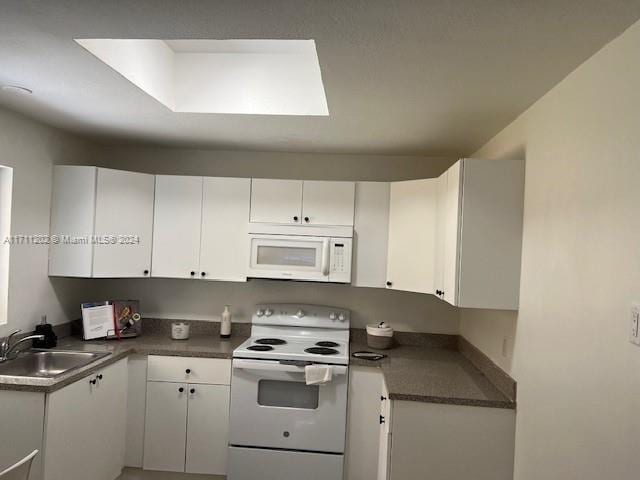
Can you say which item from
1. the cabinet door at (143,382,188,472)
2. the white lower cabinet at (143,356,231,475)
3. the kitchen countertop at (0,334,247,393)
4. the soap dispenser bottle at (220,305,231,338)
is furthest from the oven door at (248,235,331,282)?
the cabinet door at (143,382,188,472)

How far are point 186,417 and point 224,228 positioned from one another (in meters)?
1.31

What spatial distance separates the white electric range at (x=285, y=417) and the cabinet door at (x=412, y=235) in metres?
0.67

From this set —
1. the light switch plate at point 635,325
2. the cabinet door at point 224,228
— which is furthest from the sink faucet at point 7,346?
the light switch plate at point 635,325

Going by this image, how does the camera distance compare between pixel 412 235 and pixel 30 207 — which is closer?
pixel 30 207

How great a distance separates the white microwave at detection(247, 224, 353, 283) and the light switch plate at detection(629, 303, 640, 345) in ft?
6.87

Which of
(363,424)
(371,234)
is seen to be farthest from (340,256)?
(363,424)

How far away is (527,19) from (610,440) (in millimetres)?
1273

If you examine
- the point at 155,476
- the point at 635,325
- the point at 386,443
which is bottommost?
the point at 155,476

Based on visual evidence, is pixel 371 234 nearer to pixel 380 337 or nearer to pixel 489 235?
pixel 380 337

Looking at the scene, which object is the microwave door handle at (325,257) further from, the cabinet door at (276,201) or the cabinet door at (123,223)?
the cabinet door at (123,223)

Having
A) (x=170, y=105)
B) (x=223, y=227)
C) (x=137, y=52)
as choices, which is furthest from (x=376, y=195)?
(x=137, y=52)

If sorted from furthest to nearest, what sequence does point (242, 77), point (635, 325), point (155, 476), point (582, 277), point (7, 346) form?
point (155, 476) < point (7, 346) < point (242, 77) < point (582, 277) < point (635, 325)

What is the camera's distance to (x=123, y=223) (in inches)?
130

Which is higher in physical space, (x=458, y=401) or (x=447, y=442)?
(x=458, y=401)
